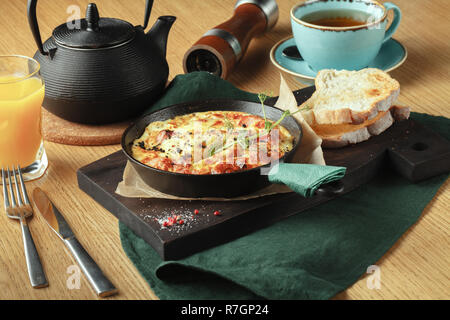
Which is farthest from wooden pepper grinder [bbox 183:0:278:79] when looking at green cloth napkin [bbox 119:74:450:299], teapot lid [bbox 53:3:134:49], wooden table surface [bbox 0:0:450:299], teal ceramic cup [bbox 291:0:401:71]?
green cloth napkin [bbox 119:74:450:299]

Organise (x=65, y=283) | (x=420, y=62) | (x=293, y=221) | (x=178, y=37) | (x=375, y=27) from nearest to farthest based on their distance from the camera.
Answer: (x=65, y=283)
(x=293, y=221)
(x=375, y=27)
(x=420, y=62)
(x=178, y=37)

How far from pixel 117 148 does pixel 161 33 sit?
378 mm

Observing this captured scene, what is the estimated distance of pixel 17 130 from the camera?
1.49 metres

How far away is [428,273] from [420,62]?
3.33ft

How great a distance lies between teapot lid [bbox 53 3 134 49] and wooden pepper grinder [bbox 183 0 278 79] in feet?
1.02

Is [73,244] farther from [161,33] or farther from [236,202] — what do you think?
[161,33]

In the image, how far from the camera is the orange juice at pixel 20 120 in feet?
4.78

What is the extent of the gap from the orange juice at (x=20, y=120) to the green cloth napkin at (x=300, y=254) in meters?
0.36

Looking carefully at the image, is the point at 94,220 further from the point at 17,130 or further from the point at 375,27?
the point at 375,27

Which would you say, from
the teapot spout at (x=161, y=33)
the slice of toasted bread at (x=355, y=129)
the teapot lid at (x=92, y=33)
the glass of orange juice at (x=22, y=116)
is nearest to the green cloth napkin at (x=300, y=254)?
the slice of toasted bread at (x=355, y=129)

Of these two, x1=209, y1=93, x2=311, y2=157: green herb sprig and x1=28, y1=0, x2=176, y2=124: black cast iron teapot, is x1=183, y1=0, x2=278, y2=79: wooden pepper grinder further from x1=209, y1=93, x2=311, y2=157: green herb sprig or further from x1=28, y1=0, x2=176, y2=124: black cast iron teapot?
x1=209, y1=93, x2=311, y2=157: green herb sprig

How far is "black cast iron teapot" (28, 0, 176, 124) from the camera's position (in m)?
1.63

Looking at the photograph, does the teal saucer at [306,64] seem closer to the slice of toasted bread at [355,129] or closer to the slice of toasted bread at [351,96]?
the slice of toasted bread at [351,96]

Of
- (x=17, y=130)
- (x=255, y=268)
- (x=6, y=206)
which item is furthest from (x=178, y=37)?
(x=255, y=268)
